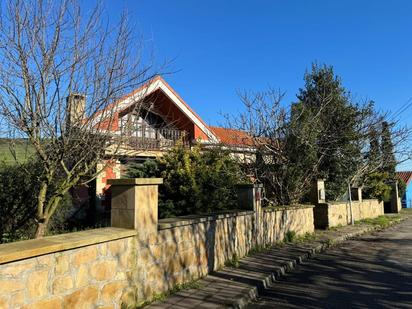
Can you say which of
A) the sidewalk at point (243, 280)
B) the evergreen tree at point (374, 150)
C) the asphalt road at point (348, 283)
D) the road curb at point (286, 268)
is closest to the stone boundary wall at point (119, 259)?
the sidewalk at point (243, 280)

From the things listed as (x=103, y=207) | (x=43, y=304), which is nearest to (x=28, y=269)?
(x=43, y=304)

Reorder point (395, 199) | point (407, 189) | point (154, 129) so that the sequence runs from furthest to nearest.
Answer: point (407, 189), point (395, 199), point (154, 129)

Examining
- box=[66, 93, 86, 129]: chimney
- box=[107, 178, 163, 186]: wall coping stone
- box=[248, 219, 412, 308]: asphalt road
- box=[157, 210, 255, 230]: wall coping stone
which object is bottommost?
box=[248, 219, 412, 308]: asphalt road

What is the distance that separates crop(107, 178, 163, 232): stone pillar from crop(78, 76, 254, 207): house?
206cm

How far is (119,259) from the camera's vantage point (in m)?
5.49

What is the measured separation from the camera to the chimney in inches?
283

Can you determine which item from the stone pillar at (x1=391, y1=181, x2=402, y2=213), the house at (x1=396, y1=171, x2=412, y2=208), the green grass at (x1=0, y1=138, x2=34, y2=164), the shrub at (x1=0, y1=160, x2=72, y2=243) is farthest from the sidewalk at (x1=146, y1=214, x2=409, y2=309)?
the house at (x1=396, y1=171, x2=412, y2=208)

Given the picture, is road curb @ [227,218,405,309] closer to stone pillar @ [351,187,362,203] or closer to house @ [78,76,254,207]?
house @ [78,76,254,207]

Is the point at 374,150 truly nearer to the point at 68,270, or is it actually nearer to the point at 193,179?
the point at 193,179

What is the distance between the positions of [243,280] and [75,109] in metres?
4.31

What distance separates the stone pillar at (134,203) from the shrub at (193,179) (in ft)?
22.1

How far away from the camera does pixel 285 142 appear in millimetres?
15570

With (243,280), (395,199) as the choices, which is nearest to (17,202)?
(243,280)

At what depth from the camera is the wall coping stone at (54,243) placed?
4.07 m
